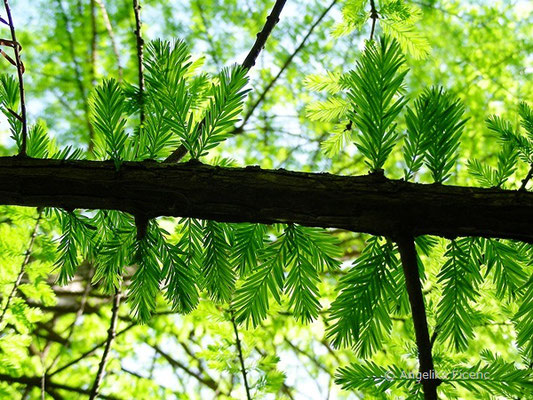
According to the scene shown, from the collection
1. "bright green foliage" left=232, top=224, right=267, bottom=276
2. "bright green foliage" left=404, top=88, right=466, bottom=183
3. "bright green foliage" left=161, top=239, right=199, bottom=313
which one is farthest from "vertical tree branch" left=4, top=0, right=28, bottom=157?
"bright green foliage" left=404, top=88, right=466, bottom=183

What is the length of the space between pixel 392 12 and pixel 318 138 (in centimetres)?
294

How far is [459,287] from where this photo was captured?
89 centimetres

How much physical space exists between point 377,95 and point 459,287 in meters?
0.43

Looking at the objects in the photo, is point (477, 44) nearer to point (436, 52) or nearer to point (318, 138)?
point (436, 52)

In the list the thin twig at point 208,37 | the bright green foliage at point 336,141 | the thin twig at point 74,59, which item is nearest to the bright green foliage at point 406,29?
the bright green foliage at point 336,141

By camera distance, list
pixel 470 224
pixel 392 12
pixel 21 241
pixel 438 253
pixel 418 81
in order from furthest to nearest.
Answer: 1. pixel 418 81
2. pixel 21 241
3. pixel 392 12
4. pixel 438 253
5. pixel 470 224

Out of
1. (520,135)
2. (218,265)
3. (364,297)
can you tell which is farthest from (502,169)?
(218,265)

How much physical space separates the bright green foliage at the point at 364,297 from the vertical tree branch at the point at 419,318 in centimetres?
9

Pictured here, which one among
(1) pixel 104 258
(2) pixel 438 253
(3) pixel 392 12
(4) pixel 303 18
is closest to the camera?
(1) pixel 104 258

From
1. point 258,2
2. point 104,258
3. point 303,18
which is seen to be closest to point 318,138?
point 303,18

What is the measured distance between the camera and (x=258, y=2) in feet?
14.9

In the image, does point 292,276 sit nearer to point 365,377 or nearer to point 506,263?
point 365,377

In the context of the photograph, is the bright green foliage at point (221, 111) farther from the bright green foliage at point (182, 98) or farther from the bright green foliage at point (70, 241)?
the bright green foliage at point (70, 241)

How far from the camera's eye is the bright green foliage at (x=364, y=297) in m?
0.85
